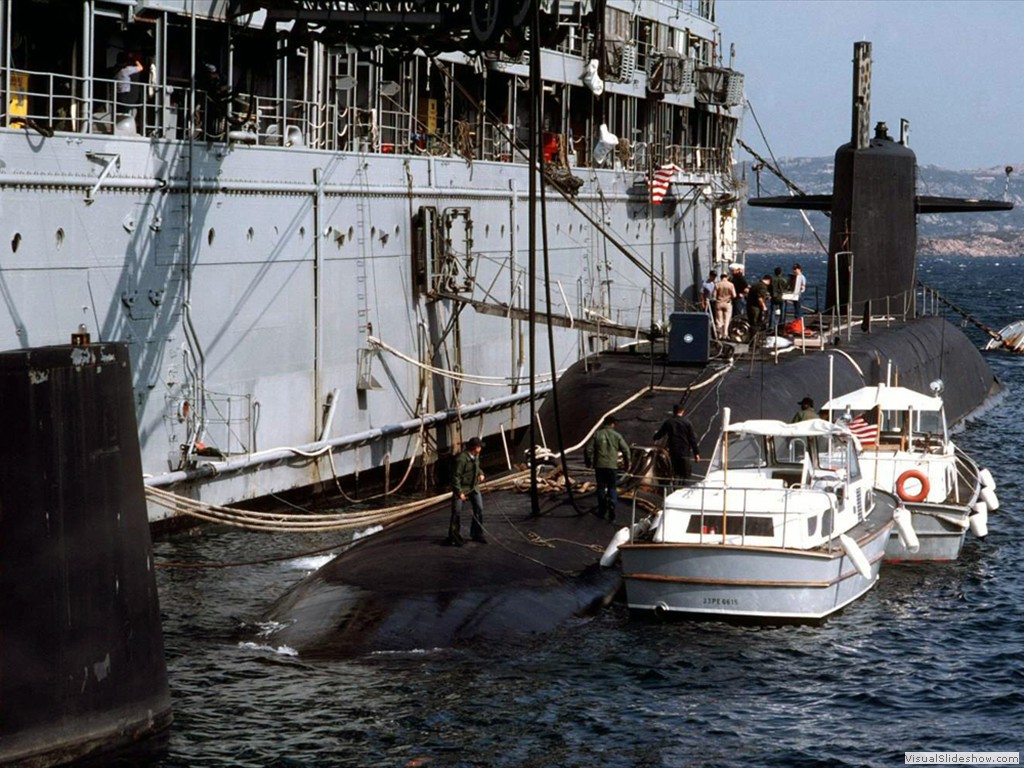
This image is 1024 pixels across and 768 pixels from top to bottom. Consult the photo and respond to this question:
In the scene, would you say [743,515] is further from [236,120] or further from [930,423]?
[236,120]

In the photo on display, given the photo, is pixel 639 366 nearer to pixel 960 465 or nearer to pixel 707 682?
pixel 960 465

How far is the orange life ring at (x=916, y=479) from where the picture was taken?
2762cm

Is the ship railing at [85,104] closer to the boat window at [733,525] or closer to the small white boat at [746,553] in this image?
the small white boat at [746,553]

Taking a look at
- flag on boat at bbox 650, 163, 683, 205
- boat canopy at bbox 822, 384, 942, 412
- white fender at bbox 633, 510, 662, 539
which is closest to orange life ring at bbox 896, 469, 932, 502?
boat canopy at bbox 822, 384, 942, 412

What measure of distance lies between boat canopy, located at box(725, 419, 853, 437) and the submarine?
1.79 m

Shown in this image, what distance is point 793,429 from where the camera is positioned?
24.6m

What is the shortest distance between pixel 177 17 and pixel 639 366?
11.1 m

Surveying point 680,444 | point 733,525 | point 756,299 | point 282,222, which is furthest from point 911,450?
point 282,222

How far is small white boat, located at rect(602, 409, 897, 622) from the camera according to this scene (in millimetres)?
21391

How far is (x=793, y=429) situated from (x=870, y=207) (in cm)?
2208

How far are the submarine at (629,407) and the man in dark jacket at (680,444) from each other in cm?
35

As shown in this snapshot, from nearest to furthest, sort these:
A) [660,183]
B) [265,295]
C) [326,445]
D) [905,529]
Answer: [905,529], [265,295], [326,445], [660,183]

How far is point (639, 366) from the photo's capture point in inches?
1266

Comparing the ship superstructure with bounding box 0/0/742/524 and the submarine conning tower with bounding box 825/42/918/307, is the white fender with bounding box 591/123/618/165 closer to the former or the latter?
the ship superstructure with bounding box 0/0/742/524
